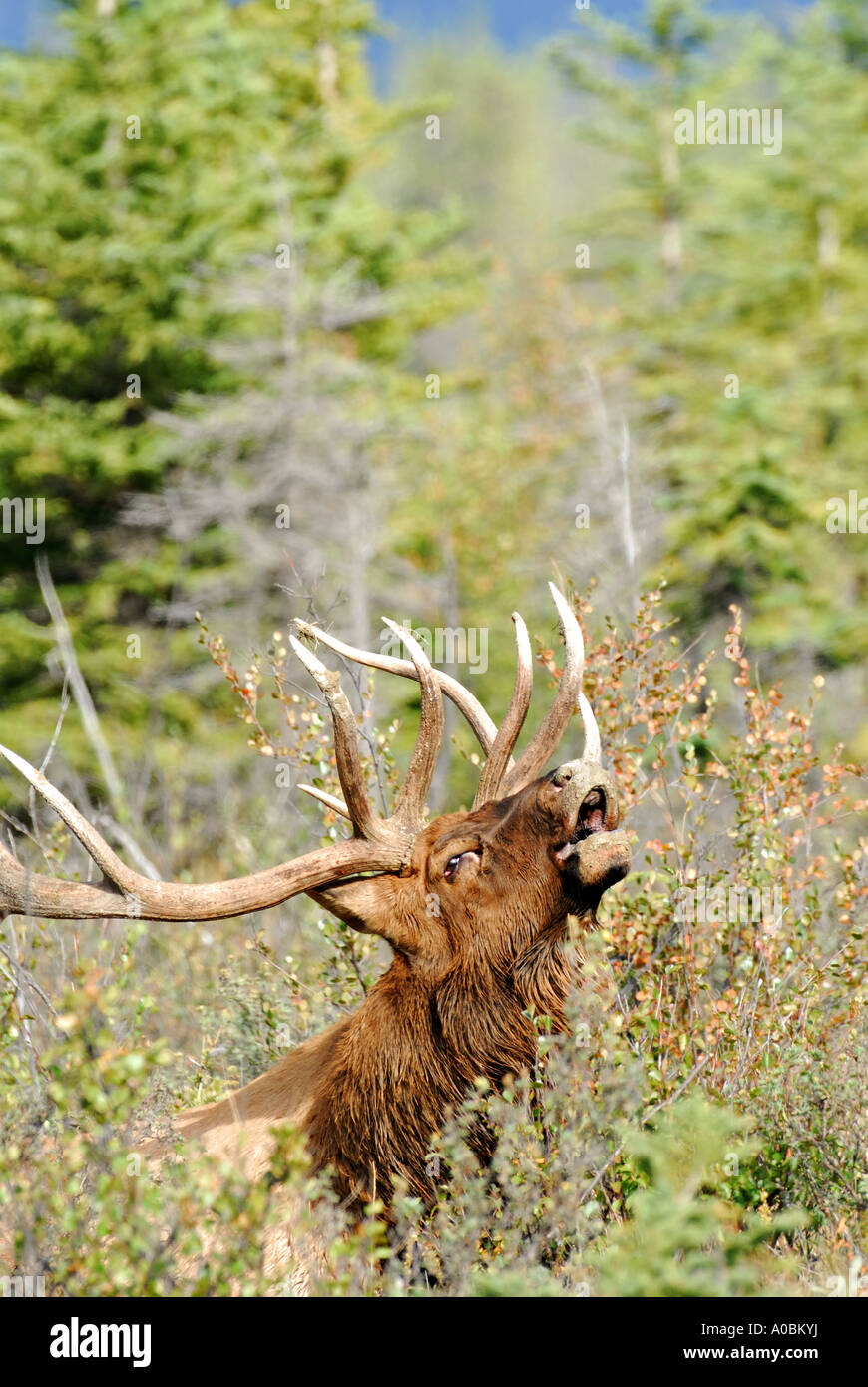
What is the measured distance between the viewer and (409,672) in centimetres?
478

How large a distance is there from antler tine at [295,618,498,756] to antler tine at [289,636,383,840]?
0.63 ft

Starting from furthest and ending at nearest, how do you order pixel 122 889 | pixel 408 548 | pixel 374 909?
1. pixel 408 548
2. pixel 374 909
3. pixel 122 889

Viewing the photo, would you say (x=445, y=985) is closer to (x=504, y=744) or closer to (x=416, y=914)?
(x=416, y=914)

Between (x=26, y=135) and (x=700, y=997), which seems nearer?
(x=700, y=997)

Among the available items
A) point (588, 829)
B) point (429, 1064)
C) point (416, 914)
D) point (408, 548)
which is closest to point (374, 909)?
point (416, 914)

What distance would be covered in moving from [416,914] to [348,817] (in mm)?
387

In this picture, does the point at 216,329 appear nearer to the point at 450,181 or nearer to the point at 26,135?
the point at 26,135

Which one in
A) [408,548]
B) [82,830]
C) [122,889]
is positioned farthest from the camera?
[408,548]

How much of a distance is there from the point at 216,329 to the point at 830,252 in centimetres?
1236

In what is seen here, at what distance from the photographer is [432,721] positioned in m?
4.49

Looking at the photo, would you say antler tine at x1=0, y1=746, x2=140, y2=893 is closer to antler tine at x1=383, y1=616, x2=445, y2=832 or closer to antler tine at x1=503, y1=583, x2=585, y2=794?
antler tine at x1=383, y1=616, x2=445, y2=832

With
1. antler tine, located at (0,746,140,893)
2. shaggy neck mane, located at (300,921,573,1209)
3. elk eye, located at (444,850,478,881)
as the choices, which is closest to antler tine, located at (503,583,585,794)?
elk eye, located at (444,850,478,881)
